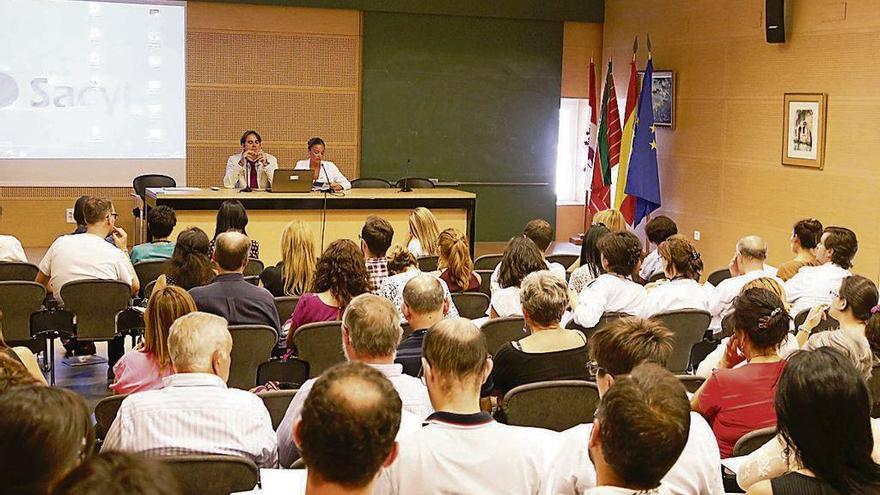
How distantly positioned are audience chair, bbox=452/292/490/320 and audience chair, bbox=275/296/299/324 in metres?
0.96

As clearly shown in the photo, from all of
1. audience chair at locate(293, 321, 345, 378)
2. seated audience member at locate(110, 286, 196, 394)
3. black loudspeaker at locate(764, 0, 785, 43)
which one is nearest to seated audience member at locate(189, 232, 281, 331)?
audience chair at locate(293, 321, 345, 378)

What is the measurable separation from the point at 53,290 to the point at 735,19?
24.1 ft

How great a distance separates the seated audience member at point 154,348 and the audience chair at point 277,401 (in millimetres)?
538

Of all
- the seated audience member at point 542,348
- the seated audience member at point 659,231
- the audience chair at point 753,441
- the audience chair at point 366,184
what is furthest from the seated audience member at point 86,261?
the audience chair at point 366,184

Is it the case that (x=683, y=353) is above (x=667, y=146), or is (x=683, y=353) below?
below

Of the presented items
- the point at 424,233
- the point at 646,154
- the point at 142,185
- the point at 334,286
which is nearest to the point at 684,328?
the point at 334,286

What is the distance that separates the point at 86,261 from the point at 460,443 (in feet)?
14.6

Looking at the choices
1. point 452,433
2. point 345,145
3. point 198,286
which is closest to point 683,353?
point 198,286

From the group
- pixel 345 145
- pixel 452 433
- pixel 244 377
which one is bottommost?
pixel 244 377

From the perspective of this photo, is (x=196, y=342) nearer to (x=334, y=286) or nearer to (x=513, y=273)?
(x=334, y=286)

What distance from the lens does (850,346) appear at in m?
4.01

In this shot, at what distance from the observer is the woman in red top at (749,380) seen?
3617 millimetres

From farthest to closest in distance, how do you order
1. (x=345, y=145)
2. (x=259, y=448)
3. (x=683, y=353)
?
1. (x=345, y=145)
2. (x=683, y=353)
3. (x=259, y=448)

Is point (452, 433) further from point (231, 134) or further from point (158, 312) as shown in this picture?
point (231, 134)
